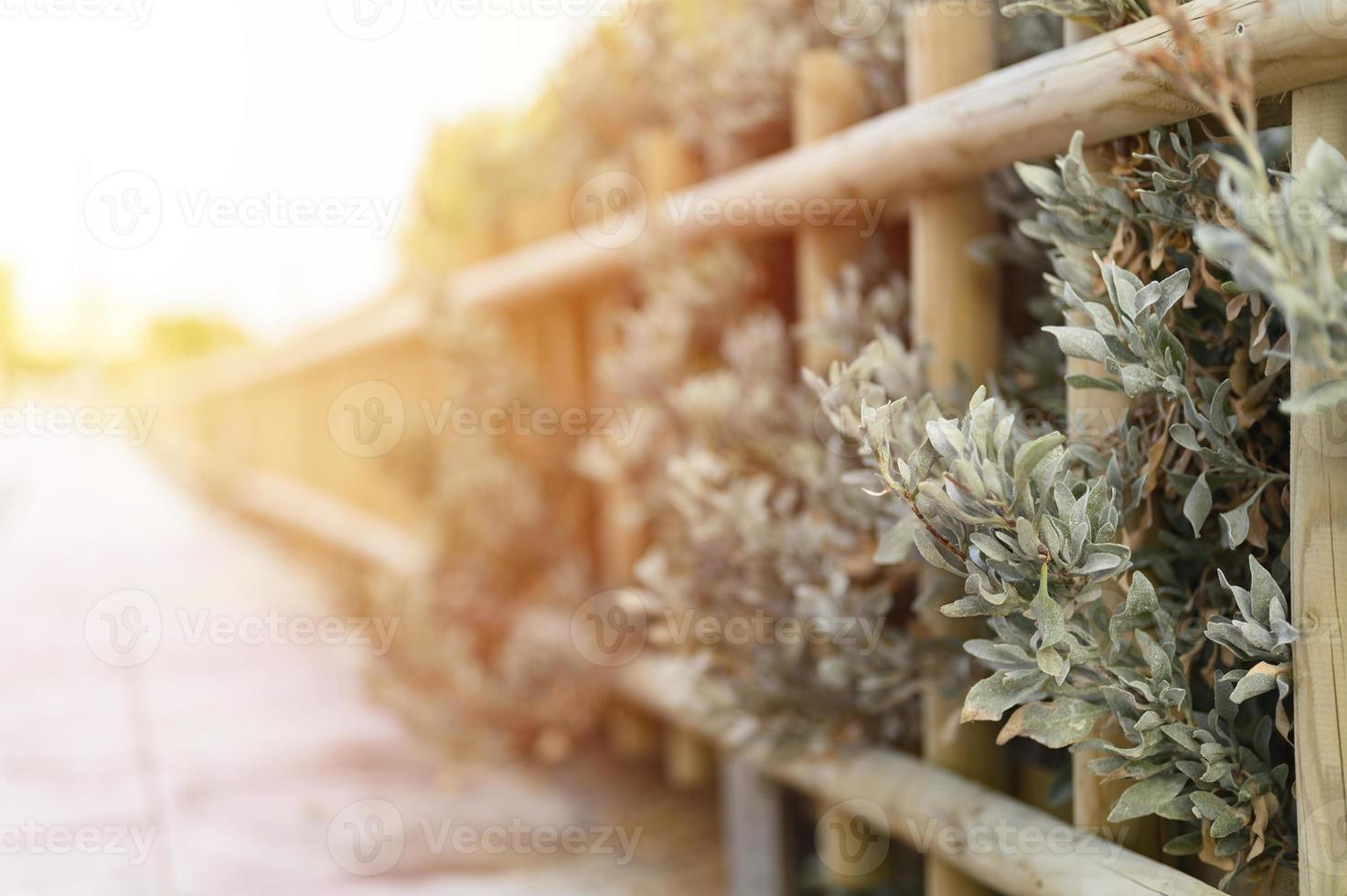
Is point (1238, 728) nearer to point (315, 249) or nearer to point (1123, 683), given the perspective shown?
point (1123, 683)

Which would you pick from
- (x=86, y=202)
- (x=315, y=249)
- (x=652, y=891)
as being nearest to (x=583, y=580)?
(x=652, y=891)

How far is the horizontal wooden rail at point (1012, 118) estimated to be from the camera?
1.09 meters

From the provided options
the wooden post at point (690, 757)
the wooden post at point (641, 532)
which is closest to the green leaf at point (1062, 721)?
the wooden post at point (641, 532)

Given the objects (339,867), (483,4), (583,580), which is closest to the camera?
(483,4)

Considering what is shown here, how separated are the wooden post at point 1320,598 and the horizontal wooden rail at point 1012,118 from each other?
0.19 feet

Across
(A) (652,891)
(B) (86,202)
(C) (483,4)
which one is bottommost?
(A) (652,891)

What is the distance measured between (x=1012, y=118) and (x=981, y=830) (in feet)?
3.53

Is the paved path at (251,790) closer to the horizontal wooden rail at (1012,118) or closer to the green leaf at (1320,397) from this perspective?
the horizontal wooden rail at (1012,118)

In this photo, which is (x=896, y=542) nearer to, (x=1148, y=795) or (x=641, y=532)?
(x=1148, y=795)

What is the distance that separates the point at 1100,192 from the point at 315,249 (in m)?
4.99

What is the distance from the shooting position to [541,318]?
3.45m

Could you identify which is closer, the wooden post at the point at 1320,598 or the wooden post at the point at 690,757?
the wooden post at the point at 1320,598

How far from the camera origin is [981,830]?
65.1 inches

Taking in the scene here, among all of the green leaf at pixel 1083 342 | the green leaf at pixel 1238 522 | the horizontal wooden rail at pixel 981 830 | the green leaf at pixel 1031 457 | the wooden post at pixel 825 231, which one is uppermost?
the wooden post at pixel 825 231
